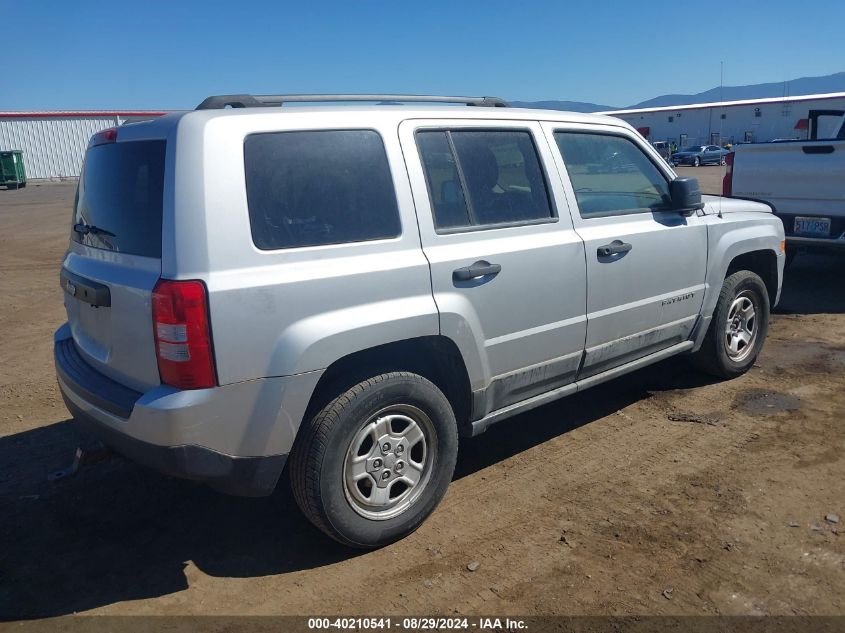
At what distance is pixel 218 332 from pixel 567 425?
111 inches

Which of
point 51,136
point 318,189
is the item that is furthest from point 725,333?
point 51,136

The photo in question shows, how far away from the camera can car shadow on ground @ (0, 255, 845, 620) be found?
10.6 ft

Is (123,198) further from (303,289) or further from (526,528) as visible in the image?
(526,528)

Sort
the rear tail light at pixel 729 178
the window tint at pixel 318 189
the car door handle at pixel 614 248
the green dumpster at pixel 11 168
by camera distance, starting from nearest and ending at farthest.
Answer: the window tint at pixel 318 189 < the car door handle at pixel 614 248 < the rear tail light at pixel 729 178 < the green dumpster at pixel 11 168

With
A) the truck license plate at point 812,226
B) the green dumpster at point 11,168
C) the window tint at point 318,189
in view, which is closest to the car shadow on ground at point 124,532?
the window tint at point 318,189

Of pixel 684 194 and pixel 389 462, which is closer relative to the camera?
pixel 389 462

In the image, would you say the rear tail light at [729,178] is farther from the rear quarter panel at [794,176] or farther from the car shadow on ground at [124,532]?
the car shadow on ground at [124,532]

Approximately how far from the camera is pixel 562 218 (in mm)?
4113

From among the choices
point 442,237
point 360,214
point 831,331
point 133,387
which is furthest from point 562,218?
point 831,331

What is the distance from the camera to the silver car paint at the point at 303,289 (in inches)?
113

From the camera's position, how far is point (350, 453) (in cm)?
328

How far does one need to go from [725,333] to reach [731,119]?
55423 millimetres

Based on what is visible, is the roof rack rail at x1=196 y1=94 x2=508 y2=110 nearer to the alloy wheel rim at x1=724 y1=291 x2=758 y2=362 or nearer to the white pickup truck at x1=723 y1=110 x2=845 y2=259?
the alloy wheel rim at x1=724 y1=291 x2=758 y2=362

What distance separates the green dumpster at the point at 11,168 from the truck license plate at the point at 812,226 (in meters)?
35.6
